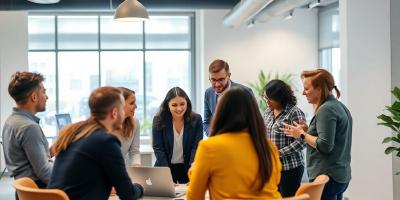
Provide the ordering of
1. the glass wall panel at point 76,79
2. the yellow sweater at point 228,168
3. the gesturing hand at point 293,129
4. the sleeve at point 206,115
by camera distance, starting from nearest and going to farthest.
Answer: the yellow sweater at point 228,168
the gesturing hand at point 293,129
the sleeve at point 206,115
the glass wall panel at point 76,79

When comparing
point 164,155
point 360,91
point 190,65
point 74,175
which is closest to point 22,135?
point 74,175

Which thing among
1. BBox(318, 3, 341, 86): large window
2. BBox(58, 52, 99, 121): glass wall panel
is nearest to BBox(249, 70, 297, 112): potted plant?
BBox(318, 3, 341, 86): large window

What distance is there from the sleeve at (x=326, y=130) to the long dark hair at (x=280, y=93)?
1.46 feet

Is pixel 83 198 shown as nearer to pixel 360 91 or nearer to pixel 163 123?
pixel 163 123

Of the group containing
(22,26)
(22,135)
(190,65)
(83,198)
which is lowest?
(83,198)

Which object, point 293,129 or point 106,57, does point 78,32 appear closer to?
point 106,57

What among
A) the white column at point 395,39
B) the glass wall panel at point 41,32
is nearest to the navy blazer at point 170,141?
the white column at point 395,39

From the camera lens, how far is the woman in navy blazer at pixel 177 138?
403 cm

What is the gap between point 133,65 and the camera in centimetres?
1162

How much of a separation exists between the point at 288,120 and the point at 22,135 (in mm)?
1862

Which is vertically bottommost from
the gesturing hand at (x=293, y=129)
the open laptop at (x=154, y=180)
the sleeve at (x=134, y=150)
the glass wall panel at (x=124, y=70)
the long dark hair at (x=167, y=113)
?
the open laptop at (x=154, y=180)

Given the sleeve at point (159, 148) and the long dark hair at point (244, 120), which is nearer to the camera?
the long dark hair at point (244, 120)

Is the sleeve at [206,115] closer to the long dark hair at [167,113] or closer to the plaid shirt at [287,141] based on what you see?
the long dark hair at [167,113]

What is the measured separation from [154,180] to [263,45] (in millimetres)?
7737
